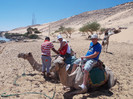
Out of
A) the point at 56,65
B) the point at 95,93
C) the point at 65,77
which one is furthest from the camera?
the point at 95,93

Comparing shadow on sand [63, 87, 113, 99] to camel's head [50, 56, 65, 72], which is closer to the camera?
camel's head [50, 56, 65, 72]

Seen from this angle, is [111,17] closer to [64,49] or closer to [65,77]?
[64,49]

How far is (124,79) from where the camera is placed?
5.38 meters

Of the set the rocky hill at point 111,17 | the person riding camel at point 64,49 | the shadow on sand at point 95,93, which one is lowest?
the shadow on sand at point 95,93

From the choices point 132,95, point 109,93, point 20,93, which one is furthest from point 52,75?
point 132,95

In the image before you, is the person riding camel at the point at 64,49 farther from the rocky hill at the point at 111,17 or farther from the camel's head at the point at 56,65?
the rocky hill at the point at 111,17

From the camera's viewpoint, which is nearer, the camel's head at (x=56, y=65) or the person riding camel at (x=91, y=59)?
the camel's head at (x=56, y=65)

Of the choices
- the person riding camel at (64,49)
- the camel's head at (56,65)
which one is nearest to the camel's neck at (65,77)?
the camel's head at (56,65)

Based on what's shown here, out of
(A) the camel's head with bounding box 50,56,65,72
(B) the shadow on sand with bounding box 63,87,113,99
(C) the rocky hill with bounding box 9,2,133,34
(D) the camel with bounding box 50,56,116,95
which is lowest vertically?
(B) the shadow on sand with bounding box 63,87,113,99

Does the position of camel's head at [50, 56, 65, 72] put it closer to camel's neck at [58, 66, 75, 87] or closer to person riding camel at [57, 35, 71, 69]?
camel's neck at [58, 66, 75, 87]

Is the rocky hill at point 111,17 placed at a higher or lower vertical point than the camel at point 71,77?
higher

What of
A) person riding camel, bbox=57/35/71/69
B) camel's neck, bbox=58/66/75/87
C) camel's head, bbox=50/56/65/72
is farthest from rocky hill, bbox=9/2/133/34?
camel's head, bbox=50/56/65/72

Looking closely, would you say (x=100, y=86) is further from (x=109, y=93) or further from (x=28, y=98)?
(x=28, y=98)

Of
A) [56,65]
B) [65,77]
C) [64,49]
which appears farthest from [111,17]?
[56,65]
